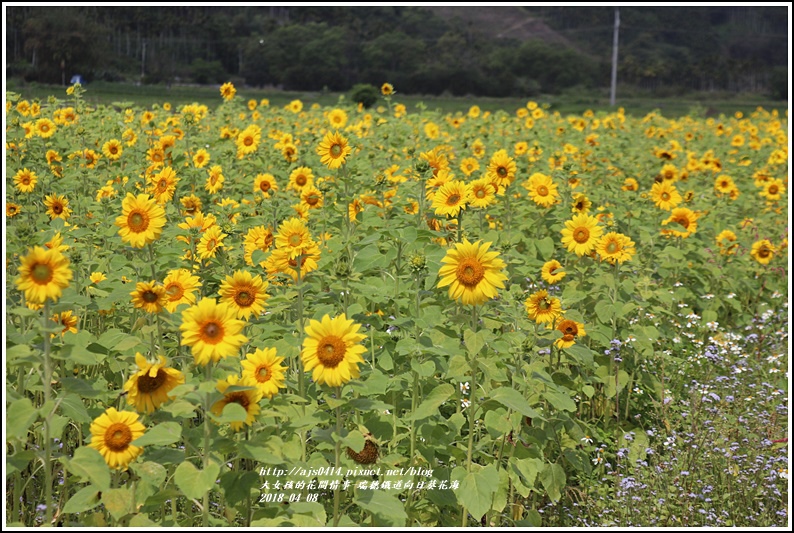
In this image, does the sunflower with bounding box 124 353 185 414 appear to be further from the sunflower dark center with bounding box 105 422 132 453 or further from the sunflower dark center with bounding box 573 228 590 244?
the sunflower dark center with bounding box 573 228 590 244

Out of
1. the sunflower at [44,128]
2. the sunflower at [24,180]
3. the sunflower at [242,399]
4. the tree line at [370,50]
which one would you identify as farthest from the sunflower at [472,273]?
the tree line at [370,50]

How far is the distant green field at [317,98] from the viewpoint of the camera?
39.7 feet

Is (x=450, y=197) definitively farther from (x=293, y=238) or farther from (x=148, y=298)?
(x=148, y=298)

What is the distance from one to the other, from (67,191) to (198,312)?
10.1ft

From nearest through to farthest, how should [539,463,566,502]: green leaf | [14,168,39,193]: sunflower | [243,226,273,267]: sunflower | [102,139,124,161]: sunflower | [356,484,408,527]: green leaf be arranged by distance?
[356,484,408,527]: green leaf < [539,463,566,502]: green leaf < [243,226,273,267]: sunflower < [14,168,39,193]: sunflower < [102,139,124,161]: sunflower

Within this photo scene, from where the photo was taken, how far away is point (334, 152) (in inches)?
156

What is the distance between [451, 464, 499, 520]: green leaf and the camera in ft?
7.50

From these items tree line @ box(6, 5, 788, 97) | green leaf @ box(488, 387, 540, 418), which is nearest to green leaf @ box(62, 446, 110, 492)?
green leaf @ box(488, 387, 540, 418)

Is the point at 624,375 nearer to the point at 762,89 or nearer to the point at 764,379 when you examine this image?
the point at 764,379

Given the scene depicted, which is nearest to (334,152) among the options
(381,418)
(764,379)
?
(381,418)

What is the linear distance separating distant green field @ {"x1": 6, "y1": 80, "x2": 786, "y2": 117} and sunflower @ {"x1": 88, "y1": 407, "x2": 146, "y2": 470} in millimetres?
7423

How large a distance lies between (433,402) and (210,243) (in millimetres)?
1316

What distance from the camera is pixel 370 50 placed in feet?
120

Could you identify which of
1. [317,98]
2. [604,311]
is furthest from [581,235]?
[317,98]
